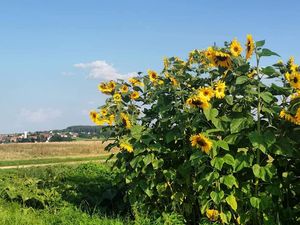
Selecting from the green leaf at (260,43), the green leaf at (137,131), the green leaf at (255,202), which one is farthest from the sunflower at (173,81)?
the green leaf at (255,202)

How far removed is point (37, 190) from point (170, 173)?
2724 mm

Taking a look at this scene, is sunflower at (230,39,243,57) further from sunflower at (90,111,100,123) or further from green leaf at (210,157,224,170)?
sunflower at (90,111,100,123)

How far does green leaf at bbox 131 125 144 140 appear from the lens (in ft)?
18.7

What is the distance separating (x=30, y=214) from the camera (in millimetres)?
6605

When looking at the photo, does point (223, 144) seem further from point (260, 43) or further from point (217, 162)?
point (260, 43)

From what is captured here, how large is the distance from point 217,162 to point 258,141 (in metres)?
0.45

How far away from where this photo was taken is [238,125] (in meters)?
4.93

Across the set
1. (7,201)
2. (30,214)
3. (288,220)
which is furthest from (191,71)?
(7,201)

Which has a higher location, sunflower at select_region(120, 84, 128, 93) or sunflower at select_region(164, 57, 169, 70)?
sunflower at select_region(164, 57, 169, 70)

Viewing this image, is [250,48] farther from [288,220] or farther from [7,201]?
[7,201]

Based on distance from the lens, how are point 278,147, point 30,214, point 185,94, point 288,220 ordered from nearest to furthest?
point 278,147
point 288,220
point 185,94
point 30,214

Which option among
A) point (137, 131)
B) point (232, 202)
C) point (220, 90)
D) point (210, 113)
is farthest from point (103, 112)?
point (232, 202)

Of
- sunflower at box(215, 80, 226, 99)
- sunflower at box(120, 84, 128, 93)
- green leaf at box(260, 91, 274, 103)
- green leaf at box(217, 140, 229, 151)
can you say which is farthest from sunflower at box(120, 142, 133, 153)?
green leaf at box(260, 91, 274, 103)

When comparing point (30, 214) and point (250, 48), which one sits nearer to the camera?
point (250, 48)
